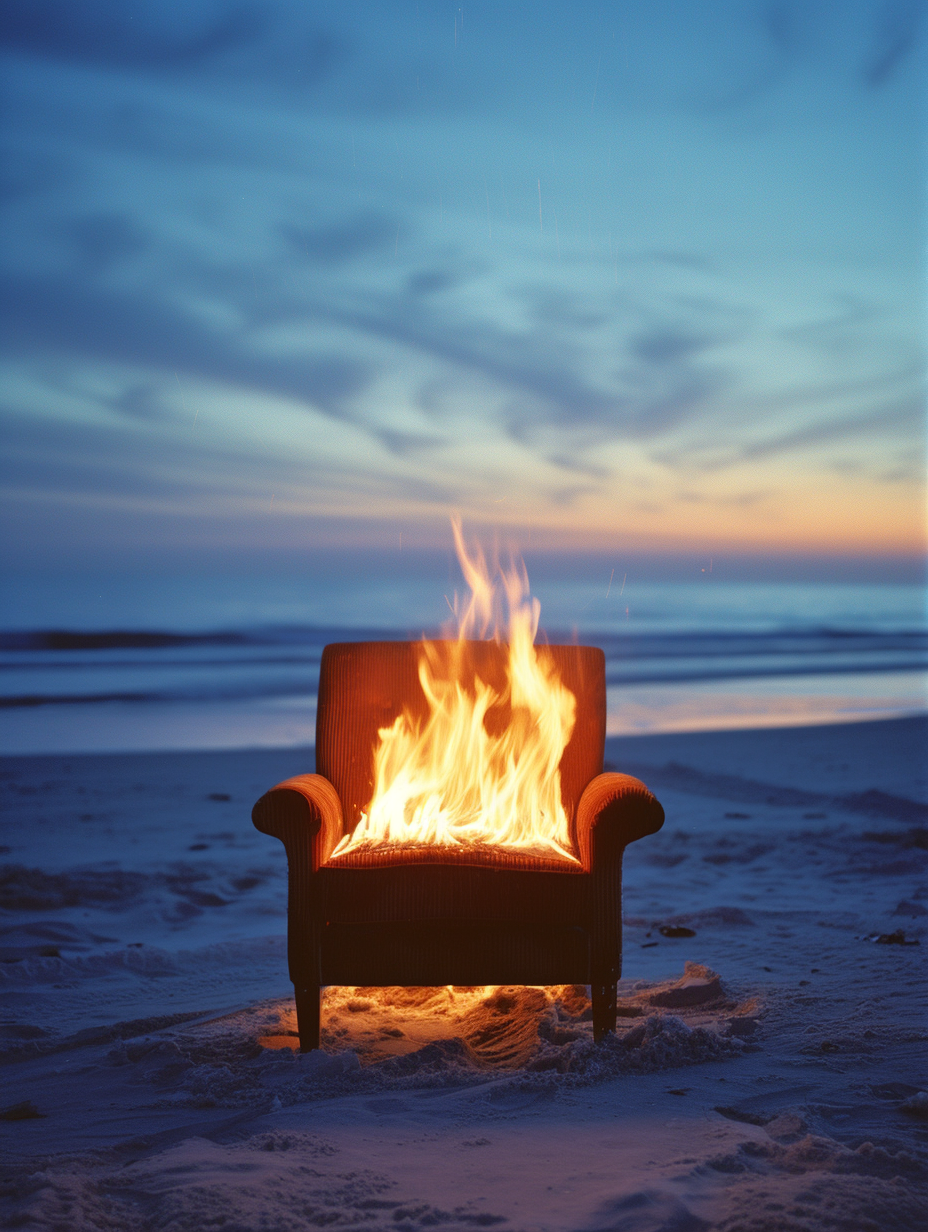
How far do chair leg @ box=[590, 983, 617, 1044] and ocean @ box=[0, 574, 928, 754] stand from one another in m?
1.75

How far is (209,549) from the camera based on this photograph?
2658cm

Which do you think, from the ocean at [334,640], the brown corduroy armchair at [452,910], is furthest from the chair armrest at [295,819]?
the ocean at [334,640]

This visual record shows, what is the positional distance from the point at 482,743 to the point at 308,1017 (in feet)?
3.90

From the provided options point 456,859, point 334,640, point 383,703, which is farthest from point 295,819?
point 334,640

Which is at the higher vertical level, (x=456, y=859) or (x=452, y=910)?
(x=456, y=859)

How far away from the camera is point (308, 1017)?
8.61 ft

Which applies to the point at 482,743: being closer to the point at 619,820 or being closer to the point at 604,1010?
the point at 619,820

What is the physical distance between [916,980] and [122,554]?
2799cm

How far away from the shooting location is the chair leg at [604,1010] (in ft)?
8.66

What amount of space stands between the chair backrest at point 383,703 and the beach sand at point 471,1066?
725 mm

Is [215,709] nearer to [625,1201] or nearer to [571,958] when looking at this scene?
[571,958]

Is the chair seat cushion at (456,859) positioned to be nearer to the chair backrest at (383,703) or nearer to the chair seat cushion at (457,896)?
the chair seat cushion at (457,896)

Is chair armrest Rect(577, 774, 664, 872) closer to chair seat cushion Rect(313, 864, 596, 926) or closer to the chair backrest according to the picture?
chair seat cushion Rect(313, 864, 596, 926)

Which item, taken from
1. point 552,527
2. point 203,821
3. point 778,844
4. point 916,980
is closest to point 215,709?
point 203,821
